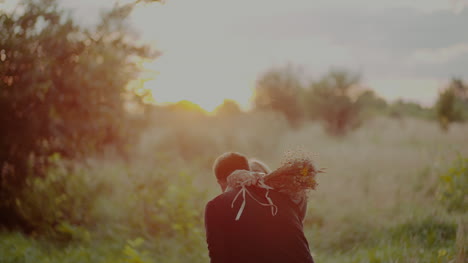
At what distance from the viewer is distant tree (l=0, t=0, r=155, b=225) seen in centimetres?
606

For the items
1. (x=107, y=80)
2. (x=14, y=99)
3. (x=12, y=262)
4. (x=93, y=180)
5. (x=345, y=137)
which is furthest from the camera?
(x=345, y=137)

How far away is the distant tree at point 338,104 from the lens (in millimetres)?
21141

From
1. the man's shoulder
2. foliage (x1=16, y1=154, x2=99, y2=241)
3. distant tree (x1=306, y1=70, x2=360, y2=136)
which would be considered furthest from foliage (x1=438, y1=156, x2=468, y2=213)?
distant tree (x1=306, y1=70, x2=360, y2=136)

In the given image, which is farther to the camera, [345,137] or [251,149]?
[345,137]

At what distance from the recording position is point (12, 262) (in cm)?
532

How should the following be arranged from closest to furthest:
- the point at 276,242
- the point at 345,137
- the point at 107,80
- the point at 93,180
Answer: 1. the point at 276,242
2. the point at 107,80
3. the point at 93,180
4. the point at 345,137

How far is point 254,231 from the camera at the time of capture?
2.97 metres

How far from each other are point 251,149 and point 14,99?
9.39m

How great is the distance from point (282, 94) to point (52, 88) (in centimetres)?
2072

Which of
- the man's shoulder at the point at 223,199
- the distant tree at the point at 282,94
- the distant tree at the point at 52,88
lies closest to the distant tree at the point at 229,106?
the distant tree at the point at 282,94

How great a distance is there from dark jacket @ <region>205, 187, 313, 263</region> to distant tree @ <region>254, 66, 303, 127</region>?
23121 millimetres

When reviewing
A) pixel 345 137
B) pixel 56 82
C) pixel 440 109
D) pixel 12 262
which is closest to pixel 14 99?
pixel 56 82

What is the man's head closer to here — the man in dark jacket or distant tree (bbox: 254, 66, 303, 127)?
the man in dark jacket

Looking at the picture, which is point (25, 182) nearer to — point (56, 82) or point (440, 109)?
point (56, 82)
